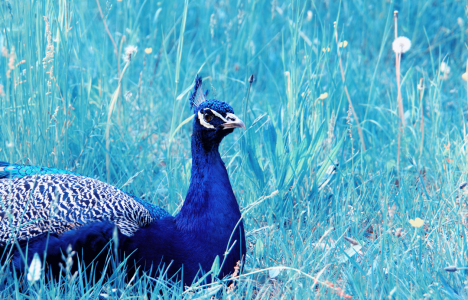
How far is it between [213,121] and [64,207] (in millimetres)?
890

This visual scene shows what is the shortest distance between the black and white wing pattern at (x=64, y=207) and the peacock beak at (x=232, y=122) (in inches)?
25.3

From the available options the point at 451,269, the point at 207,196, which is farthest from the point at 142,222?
the point at 451,269

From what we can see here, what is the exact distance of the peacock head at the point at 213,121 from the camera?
2.88 m

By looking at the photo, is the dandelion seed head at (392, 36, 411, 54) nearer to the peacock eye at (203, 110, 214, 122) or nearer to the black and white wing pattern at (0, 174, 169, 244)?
the peacock eye at (203, 110, 214, 122)

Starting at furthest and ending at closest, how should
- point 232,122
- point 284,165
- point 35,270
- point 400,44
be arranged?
point 400,44 → point 284,165 → point 232,122 → point 35,270

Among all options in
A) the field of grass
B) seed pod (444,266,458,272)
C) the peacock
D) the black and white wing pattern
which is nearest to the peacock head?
the peacock

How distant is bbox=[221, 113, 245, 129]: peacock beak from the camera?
111 inches

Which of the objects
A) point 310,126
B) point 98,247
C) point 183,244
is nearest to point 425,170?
point 310,126

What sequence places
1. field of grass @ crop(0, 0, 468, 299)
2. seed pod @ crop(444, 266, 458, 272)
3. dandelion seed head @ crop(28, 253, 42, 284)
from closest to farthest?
dandelion seed head @ crop(28, 253, 42, 284) → seed pod @ crop(444, 266, 458, 272) → field of grass @ crop(0, 0, 468, 299)

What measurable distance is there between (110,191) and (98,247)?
0.39 meters

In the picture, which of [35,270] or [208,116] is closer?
[35,270]

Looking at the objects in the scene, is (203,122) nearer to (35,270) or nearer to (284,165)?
(284,165)

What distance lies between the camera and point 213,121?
2.91 metres

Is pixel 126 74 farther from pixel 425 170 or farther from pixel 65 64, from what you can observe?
pixel 425 170
